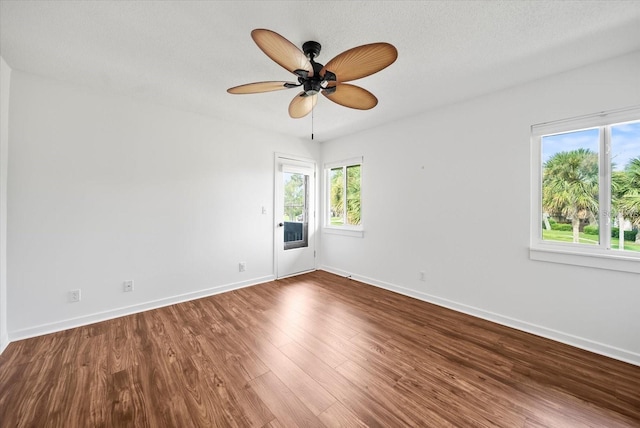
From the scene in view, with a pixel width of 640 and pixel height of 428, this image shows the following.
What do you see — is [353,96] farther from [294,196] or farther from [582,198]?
[294,196]

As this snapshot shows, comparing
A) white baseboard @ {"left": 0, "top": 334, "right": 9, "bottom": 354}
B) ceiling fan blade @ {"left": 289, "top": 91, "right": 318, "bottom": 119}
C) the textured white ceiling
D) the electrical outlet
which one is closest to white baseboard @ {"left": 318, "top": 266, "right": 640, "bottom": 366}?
the textured white ceiling

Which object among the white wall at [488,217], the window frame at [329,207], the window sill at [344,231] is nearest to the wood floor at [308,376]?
the white wall at [488,217]

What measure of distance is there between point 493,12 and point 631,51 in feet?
4.76

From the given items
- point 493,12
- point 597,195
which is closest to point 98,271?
point 493,12

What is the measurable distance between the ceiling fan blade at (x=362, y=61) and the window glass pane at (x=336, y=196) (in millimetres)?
2893

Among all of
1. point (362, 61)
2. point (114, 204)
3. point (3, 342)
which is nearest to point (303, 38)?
point (362, 61)

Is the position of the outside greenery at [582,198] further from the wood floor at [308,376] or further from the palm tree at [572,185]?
the wood floor at [308,376]

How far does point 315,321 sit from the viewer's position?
8.82 feet

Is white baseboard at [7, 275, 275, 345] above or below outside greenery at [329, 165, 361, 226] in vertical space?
below

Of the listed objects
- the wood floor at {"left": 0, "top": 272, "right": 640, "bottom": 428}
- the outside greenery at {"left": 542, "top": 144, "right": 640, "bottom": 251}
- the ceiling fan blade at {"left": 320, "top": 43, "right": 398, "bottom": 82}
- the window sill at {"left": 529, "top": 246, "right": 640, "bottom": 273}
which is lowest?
the wood floor at {"left": 0, "top": 272, "right": 640, "bottom": 428}

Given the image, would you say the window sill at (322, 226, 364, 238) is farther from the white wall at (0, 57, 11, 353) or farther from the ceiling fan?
the white wall at (0, 57, 11, 353)

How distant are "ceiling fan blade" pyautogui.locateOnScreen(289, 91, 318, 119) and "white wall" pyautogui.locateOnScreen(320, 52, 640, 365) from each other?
1.83 m

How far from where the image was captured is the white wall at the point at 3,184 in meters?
2.14

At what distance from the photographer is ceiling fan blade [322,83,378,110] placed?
188 centimetres
